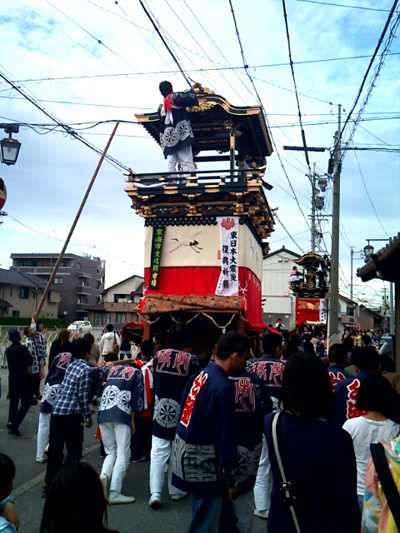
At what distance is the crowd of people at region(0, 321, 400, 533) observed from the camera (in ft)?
7.82

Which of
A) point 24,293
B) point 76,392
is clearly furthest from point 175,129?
point 24,293

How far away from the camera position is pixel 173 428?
18.6ft

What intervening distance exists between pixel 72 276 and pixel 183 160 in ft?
151

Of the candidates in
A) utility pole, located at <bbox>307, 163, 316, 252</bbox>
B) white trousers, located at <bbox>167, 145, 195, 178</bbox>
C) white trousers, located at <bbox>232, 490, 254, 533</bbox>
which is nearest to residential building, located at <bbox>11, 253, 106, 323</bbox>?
utility pole, located at <bbox>307, 163, 316, 252</bbox>

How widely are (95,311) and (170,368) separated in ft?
173

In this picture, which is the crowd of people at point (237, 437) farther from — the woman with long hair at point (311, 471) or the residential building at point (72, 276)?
the residential building at point (72, 276)

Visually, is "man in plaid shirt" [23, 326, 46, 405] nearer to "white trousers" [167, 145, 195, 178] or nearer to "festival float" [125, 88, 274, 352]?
"festival float" [125, 88, 274, 352]

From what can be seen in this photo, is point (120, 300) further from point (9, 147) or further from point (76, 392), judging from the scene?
point (76, 392)

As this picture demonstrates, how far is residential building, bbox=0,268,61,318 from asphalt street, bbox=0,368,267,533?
37.4 metres

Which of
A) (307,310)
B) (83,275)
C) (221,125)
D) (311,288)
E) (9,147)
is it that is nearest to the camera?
(9,147)

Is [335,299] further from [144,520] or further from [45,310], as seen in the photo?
[45,310]

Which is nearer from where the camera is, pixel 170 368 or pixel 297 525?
pixel 297 525

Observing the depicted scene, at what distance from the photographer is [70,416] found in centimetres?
548

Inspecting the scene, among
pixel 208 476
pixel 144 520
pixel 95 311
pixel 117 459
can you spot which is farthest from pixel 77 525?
pixel 95 311
